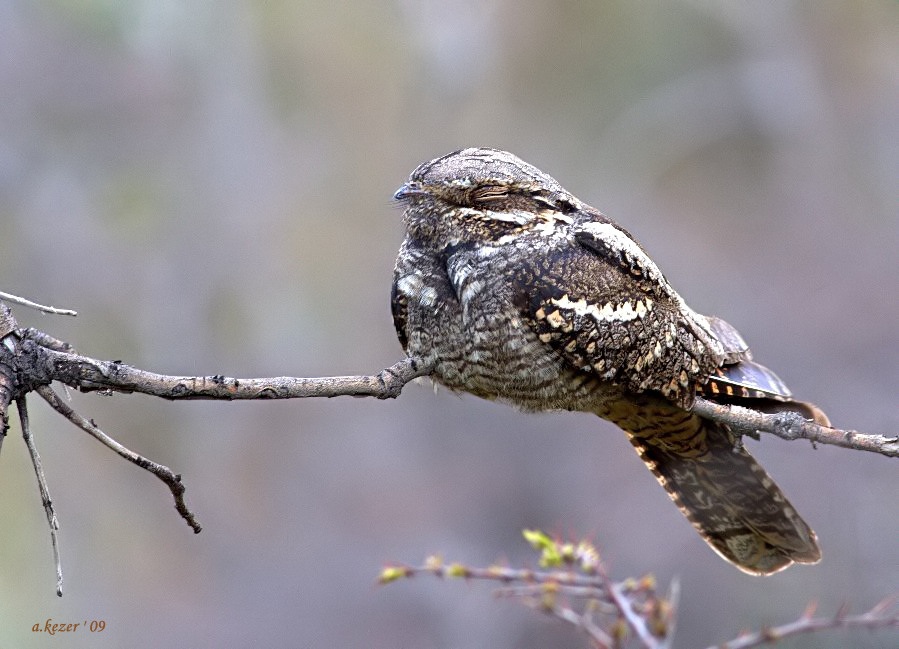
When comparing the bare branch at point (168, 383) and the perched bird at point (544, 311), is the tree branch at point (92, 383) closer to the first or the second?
the bare branch at point (168, 383)

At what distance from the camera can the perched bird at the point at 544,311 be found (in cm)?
309

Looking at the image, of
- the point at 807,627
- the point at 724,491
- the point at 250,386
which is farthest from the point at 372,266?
the point at 807,627

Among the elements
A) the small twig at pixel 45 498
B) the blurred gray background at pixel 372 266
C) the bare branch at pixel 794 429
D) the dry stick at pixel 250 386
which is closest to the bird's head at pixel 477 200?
the dry stick at pixel 250 386

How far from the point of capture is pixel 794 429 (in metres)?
2.70

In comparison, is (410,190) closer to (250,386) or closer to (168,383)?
(250,386)

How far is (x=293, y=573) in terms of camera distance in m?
11.6

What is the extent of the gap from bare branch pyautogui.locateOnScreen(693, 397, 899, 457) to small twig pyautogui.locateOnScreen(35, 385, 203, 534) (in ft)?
4.97

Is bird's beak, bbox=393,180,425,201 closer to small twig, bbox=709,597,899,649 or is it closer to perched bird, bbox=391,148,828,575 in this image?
perched bird, bbox=391,148,828,575

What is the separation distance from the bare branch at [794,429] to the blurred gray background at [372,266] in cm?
630

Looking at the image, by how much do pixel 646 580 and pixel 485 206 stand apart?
138 cm

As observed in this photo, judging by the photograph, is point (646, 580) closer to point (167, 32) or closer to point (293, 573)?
point (293, 573)

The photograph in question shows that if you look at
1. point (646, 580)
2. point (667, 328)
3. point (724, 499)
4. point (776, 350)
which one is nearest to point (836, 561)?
point (776, 350)

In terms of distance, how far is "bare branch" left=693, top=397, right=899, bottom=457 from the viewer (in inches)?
97.1

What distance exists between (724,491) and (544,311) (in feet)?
3.75
